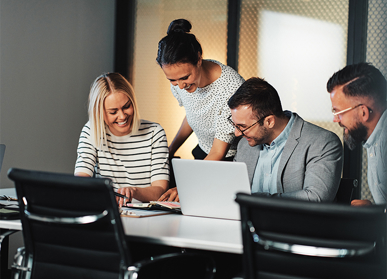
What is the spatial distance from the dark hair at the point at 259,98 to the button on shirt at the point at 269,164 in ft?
0.40

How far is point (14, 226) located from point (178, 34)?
1.28m

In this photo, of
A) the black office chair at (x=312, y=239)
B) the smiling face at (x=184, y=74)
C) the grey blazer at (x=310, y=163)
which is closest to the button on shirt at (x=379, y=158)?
the grey blazer at (x=310, y=163)

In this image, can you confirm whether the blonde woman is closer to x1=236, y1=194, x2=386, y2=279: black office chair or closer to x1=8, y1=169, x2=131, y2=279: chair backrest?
x1=8, y1=169, x2=131, y2=279: chair backrest

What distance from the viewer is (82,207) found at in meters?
1.33

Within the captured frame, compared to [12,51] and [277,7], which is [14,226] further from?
[277,7]

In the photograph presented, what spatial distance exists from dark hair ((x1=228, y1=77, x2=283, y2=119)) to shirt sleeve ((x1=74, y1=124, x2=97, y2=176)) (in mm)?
865

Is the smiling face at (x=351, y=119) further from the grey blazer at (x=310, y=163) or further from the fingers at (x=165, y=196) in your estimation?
the fingers at (x=165, y=196)

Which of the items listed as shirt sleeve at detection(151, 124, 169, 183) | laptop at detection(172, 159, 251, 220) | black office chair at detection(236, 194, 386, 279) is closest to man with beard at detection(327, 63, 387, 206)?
laptop at detection(172, 159, 251, 220)

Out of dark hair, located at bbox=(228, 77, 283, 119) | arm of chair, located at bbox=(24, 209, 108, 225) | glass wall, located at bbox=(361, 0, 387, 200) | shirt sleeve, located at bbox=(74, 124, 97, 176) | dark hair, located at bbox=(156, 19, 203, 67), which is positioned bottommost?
arm of chair, located at bbox=(24, 209, 108, 225)

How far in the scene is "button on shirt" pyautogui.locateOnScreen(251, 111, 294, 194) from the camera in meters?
2.22

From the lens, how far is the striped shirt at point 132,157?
8.18ft

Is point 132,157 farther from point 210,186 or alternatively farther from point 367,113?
point 367,113

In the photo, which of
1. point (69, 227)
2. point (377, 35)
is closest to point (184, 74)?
point (69, 227)

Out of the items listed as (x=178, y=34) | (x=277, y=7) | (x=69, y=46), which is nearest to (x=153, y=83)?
(x=69, y=46)
